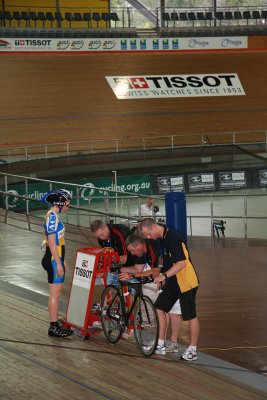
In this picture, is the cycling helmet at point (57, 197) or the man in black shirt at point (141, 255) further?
the cycling helmet at point (57, 197)

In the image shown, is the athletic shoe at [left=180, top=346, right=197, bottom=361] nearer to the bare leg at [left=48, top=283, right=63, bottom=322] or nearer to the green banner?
the bare leg at [left=48, top=283, right=63, bottom=322]

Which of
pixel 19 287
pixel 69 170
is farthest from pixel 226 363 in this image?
pixel 69 170

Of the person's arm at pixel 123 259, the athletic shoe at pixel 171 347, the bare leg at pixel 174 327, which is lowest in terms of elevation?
the athletic shoe at pixel 171 347

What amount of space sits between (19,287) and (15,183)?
10865 millimetres

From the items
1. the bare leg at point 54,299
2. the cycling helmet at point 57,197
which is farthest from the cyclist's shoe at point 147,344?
the cycling helmet at point 57,197

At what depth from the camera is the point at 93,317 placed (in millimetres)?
7270

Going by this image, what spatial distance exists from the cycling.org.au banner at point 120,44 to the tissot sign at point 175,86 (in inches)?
43.3

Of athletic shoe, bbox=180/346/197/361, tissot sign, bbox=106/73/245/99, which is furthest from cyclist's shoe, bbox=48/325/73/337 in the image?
tissot sign, bbox=106/73/245/99

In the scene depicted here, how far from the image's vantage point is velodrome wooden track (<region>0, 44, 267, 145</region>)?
90.1 feet

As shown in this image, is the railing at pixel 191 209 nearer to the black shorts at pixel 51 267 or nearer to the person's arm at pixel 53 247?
the black shorts at pixel 51 267

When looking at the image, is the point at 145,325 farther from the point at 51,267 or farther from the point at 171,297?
the point at 51,267

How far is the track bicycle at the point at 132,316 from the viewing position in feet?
21.9

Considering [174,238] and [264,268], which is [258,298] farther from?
[174,238]

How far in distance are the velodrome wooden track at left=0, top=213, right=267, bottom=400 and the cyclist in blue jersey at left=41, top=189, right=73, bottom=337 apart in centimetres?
15
